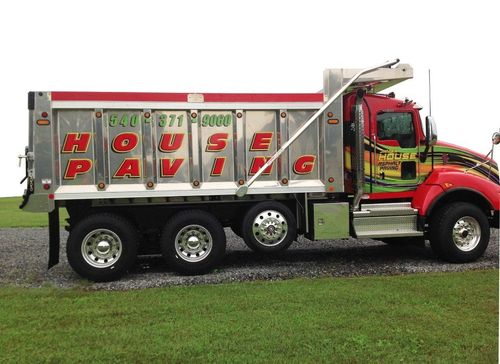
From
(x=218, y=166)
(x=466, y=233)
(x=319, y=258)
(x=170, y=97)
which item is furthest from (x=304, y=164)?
(x=466, y=233)

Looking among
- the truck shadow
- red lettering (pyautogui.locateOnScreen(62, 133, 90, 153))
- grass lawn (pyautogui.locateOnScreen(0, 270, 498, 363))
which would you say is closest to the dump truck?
red lettering (pyautogui.locateOnScreen(62, 133, 90, 153))

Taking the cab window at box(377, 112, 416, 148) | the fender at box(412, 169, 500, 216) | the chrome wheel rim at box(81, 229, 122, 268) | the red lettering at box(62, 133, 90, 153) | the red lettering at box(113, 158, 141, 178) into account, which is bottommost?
the chrome wheel rim at box(81, 229, 122, 268)

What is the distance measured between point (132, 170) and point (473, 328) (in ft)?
17.2

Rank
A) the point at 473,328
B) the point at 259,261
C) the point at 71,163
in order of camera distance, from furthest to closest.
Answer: the point at 259,261 < the point at 71,163 < the point at 473,328

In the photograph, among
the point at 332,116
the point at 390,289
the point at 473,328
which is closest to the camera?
the point at 473,328

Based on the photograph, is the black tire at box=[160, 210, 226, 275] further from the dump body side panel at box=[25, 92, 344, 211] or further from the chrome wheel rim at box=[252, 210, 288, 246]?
the chrome wheel rim at box=[252, 210, 288, 246]

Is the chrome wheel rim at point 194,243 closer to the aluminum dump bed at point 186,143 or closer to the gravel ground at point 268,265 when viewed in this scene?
the gravel ground at point 268,265

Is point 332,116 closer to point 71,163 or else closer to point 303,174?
point 303,174

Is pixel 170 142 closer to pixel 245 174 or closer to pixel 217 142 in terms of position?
pixel 217 142

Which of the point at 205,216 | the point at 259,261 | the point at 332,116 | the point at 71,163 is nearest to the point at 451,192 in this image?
the point at 332,116

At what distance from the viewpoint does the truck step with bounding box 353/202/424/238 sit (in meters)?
8.16

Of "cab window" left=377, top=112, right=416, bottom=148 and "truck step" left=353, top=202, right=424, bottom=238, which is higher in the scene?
"cab window" left=377, top=112, right=416, bottom=148

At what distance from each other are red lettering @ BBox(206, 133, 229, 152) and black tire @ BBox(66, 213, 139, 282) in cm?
184

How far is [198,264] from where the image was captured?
7551mm
